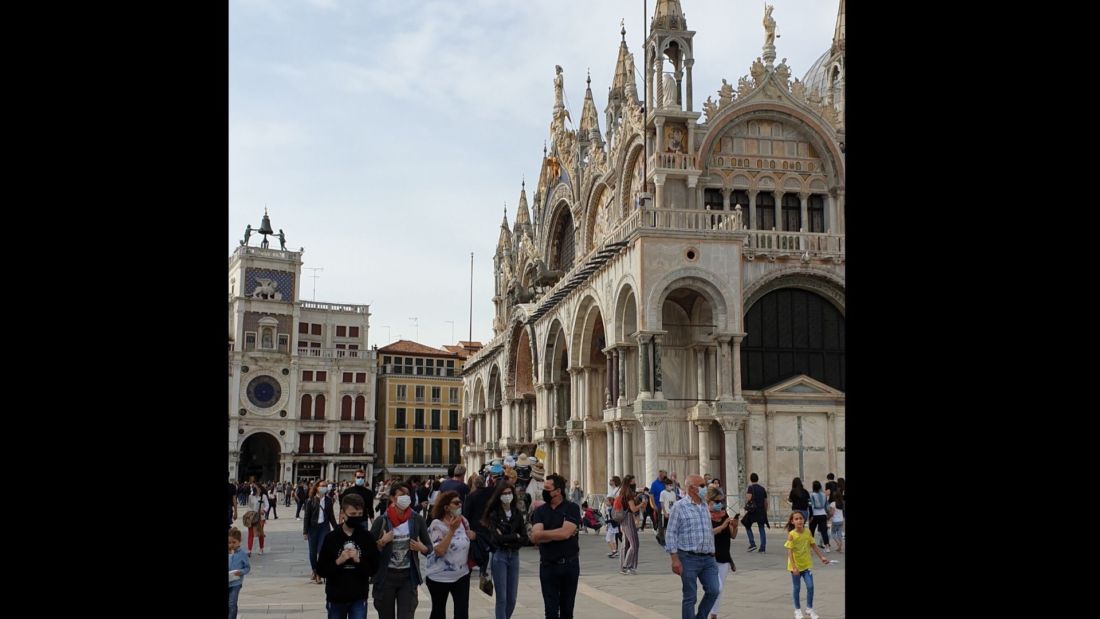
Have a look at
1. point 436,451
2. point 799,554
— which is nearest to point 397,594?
point 799,554

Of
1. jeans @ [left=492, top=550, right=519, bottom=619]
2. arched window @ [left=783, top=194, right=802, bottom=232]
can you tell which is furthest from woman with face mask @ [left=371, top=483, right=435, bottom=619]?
arched window @ [left=783, top=194, right=802, bottom=232]

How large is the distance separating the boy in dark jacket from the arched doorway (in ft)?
238

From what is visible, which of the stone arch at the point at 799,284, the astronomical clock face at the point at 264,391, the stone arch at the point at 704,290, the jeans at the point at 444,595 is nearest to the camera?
the jeans at the point at 444,595

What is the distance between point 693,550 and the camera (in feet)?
31.0

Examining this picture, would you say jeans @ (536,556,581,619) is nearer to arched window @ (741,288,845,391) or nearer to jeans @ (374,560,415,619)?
jeans @ (374,560,415,619)

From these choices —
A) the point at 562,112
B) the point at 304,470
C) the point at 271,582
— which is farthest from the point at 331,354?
the point at 271,582

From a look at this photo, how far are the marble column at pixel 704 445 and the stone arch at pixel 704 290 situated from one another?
2.70 m

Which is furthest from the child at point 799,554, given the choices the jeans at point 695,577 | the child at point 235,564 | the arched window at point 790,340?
the arched window at point 790,340

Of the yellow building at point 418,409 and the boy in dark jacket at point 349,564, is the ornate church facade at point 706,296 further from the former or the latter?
the yellow building at point 418,409

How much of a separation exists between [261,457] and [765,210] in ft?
187

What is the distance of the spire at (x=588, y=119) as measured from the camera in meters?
42.4

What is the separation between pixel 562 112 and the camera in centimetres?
4612
